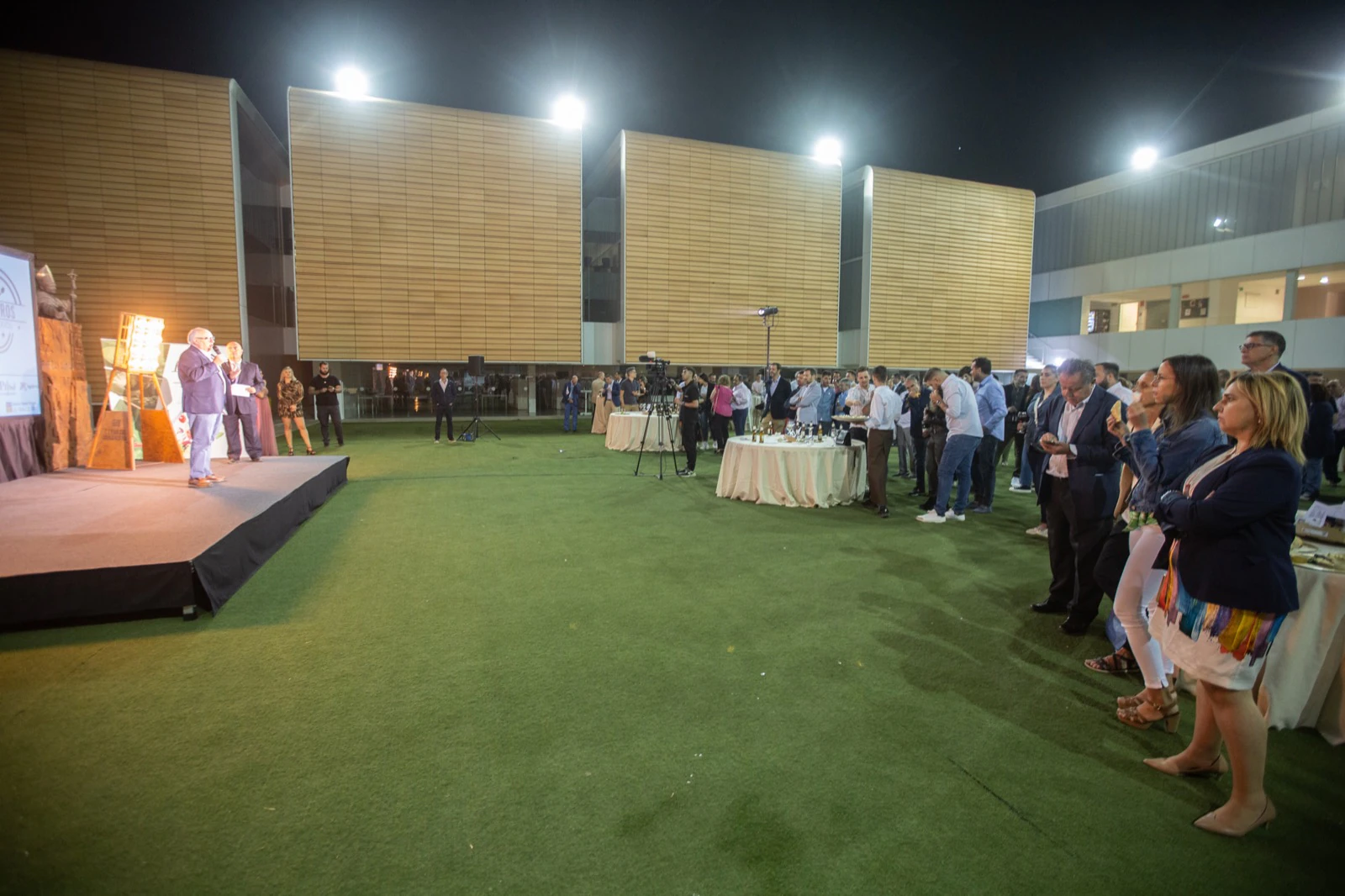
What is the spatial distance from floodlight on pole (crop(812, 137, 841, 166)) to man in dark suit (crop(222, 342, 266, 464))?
56.6ft

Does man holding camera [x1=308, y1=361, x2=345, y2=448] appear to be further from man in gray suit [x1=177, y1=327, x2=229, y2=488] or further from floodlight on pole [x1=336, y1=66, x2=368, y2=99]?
floodlight on pole [x1=336, y1=66, x2=368, y2=99]

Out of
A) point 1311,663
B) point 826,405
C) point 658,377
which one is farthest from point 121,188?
point 1311,663

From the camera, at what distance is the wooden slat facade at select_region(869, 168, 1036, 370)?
782 inches

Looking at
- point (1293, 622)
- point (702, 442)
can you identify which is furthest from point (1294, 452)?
point (702, 442)

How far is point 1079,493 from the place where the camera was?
358cm

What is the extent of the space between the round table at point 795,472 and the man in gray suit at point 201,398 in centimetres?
587

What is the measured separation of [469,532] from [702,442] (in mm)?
7584

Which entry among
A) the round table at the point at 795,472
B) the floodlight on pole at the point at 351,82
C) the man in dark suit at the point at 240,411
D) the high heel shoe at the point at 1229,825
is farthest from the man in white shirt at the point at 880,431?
the floodlight on pole at the point at 351,82

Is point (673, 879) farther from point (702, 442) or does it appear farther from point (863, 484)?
point (702, 442)

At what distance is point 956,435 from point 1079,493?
8.38ft

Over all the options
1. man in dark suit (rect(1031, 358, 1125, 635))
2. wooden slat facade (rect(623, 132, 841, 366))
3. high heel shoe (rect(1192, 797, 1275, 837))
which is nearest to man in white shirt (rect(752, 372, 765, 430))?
wooden slat facade (rect(623, 132, 841, 366))

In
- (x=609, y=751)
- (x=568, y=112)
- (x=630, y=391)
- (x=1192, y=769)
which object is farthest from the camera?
(x=568, y=112)

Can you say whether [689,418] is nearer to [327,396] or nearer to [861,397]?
[861,397]

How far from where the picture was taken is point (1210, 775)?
2367mm
